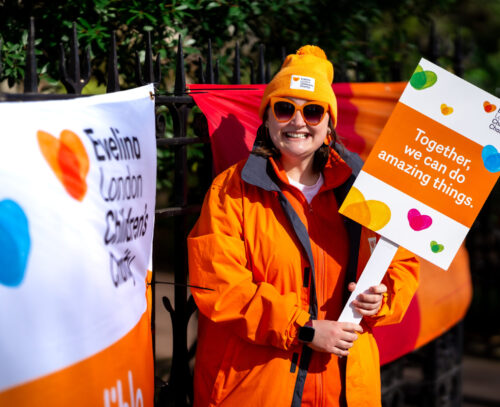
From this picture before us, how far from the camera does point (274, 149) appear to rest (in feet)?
9.56

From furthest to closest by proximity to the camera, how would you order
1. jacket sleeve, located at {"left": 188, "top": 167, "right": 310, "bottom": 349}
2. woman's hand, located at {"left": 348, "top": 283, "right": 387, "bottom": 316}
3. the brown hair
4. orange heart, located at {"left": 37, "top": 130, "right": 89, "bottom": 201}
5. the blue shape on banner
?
the brown hair
woman's hand, located at {"left": 348, "top": 283, "right": 387, "bottom": 316}
jacket sleeve, located at {"left": 188, "top": 167, "right": 310, "bottom": 349}
orange heart, located at {"left": 37, "top": 130, "right": 89, "bottom": 201}
the blue shape on banner

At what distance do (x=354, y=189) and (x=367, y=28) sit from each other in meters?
2.83

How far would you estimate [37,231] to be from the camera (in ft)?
7.15

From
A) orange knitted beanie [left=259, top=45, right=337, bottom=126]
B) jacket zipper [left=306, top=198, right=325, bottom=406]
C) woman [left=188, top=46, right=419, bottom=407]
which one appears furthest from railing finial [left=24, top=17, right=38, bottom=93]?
jacket zipper [left=306, top=198, right=325, bottom=406]

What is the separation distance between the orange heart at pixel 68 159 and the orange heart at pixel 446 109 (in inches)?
55.5

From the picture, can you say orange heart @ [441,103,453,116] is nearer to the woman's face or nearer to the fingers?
the woman's face

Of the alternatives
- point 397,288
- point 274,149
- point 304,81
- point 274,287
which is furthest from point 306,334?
point 304,81

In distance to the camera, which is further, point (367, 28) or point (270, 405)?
point (367, 28)

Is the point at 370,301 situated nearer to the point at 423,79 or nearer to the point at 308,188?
the point at 308,188

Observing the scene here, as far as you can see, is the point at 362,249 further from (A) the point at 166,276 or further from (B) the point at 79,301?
(A) the point at 166,276

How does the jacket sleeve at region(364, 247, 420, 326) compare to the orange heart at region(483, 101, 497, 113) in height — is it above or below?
below

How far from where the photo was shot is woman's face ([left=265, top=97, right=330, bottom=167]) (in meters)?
2.82

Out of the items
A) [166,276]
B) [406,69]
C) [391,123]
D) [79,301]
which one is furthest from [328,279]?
[166,276]

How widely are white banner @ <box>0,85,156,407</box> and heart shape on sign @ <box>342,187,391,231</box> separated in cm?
76
